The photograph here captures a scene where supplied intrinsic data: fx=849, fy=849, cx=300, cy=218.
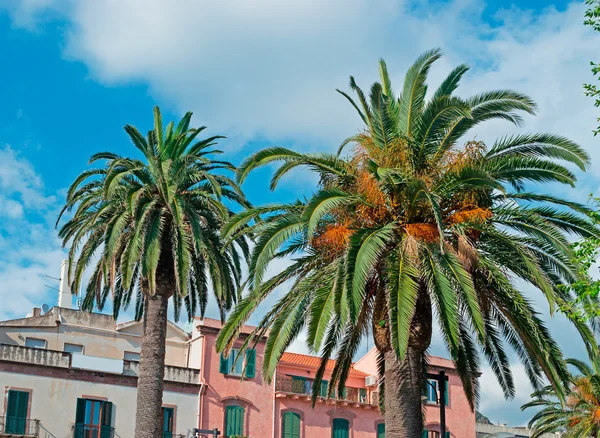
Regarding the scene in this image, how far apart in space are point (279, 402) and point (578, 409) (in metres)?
17.0

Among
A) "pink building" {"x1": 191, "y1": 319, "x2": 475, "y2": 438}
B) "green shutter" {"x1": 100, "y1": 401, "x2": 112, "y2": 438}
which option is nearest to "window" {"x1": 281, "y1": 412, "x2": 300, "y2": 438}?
"pink building" {"x1": 191, "y1": 319, "x2": 475, "y2": 438}

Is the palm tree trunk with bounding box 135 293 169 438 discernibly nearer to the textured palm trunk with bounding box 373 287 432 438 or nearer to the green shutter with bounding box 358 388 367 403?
the textured palm trunk with bounding box 373 287 432 438

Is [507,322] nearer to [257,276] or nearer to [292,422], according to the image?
[257,276]

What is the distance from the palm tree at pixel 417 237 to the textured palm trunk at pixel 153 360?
7377 millimetres

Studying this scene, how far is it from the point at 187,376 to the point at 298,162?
2601 centimetres

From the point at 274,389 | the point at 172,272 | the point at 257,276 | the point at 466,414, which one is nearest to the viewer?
the point at 257,276

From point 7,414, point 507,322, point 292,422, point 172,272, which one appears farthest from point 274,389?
point 507,322

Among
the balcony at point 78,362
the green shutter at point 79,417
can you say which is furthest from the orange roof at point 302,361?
the green shutter at point 79,417

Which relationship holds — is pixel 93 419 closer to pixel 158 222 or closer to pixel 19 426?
pixel 19 426

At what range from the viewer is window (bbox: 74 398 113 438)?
4044 cm

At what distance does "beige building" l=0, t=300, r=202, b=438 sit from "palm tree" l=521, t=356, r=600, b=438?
19.5 meters

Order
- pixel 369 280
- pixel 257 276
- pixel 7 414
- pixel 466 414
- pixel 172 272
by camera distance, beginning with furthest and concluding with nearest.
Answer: pixel 466 414 → pixel 7 414 → pixel 172 272 → pixel 369 280 → pixel 257 276

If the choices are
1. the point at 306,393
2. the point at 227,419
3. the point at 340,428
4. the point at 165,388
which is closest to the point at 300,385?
the point at 306,393

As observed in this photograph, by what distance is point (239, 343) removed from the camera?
46.5 metres
